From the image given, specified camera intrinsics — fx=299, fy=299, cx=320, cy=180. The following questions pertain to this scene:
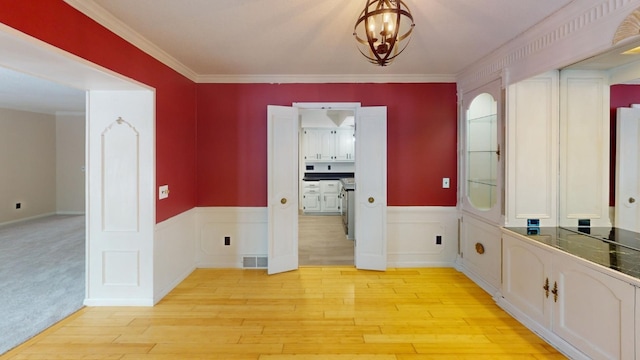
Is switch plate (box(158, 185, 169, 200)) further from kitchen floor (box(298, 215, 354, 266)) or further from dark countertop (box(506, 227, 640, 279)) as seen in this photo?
dark countertop (box(506, 227, 640, 279))

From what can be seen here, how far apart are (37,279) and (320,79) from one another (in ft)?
13.6

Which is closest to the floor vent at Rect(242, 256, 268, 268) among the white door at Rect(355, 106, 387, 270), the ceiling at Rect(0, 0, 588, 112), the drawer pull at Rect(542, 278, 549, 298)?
the white door at Rect(355, 106, 387, 270)

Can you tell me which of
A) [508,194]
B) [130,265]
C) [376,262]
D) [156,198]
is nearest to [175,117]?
[156,198]

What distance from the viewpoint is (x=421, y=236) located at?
13.3 feet

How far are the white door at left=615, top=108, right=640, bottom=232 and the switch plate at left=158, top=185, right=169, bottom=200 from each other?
410 centimetres

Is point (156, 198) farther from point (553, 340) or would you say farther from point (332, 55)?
point (553, 340)

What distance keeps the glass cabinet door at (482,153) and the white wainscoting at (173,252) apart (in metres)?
3.51

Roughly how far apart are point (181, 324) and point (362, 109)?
3063 mm

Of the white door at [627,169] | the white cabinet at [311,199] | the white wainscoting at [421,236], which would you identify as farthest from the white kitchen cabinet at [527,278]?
the white cabinet at [311,199]

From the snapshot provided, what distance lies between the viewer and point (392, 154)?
4023 millimetres

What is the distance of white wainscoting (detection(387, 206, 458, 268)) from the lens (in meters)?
4.02

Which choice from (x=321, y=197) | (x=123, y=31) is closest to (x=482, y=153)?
(x=123, y=31)

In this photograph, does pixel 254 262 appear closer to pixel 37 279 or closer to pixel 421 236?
pixel 421 236

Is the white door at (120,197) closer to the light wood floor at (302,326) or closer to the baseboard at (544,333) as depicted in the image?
the light wood floor at (302,326)
